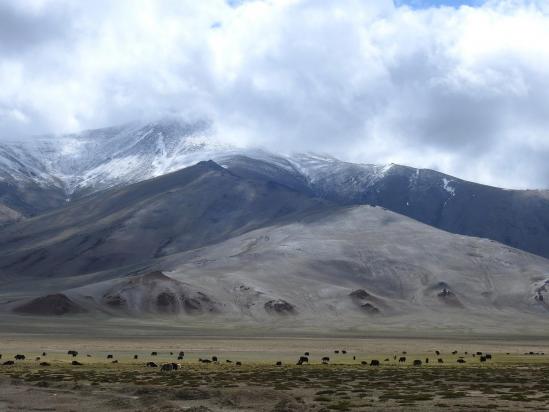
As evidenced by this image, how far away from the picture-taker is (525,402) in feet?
153

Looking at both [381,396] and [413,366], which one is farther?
[413,366]

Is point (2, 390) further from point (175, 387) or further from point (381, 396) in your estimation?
point (381, 396)

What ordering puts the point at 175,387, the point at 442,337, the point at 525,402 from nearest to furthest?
the point at 525,402
the point at 175,387
the point at 442,337

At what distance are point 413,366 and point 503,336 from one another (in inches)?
3979

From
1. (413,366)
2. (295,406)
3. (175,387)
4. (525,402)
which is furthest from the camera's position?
(413,366)

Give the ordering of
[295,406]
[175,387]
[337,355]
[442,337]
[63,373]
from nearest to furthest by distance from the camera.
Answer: [295,406]
[175,387]
[63,373]
[337,355]
[442,337]

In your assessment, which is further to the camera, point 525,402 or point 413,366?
point 413,366

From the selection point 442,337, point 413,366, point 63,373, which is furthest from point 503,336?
point 63,373

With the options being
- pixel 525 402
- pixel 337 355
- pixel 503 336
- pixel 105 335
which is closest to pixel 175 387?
→ pixel 525 402

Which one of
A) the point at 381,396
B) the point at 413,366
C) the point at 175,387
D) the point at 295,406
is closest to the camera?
the point at 295,406

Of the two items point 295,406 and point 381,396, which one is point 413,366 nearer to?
point 381,396

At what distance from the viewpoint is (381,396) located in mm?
49906

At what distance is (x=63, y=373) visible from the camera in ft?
214

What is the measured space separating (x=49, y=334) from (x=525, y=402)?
11666 centimetres
